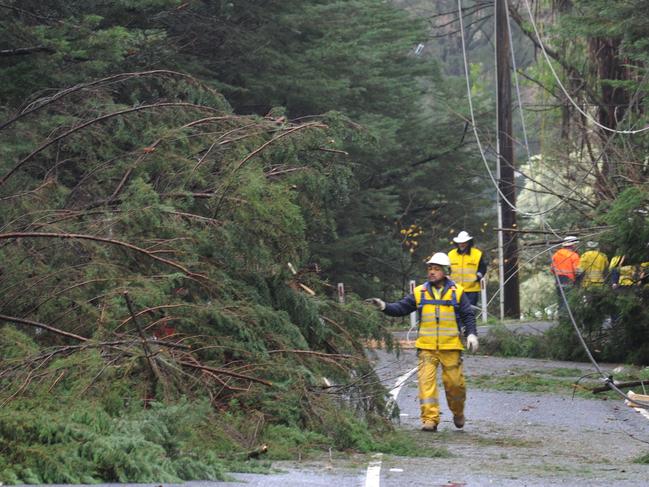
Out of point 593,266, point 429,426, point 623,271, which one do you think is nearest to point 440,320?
point 429,426

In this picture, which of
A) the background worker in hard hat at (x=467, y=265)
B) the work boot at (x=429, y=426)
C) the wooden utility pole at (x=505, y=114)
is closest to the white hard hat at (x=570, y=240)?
the background worker in hard hat at (x=467, y=265)

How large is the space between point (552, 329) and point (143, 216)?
392 inches

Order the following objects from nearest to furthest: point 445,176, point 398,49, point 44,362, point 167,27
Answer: point 44,362
point 167,27
point 398,49
point 445,176

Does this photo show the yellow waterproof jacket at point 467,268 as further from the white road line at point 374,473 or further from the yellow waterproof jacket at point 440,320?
the white road line at point 374,473

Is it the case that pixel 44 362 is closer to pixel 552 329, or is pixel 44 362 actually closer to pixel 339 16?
pixel 552 329

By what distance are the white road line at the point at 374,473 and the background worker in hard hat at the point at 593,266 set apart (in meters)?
9.80

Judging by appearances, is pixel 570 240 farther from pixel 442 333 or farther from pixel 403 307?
pixel 442 333

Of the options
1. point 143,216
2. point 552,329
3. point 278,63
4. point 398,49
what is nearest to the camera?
point 143,216

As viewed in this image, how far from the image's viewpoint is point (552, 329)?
20000mm

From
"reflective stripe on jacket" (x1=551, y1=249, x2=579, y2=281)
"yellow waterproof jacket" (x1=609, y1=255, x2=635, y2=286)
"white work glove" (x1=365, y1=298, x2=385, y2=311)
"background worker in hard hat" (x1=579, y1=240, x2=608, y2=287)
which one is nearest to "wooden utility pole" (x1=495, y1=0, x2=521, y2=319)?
"reflective stripe on jacket" (x1=551, y1=249, x2=579, y2=281)

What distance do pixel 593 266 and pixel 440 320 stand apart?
7492 millimetres

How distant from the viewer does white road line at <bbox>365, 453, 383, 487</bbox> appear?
28.6 ft

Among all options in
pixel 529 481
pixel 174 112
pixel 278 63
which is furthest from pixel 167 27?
pixel 529 481

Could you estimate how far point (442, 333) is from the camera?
498 inches
